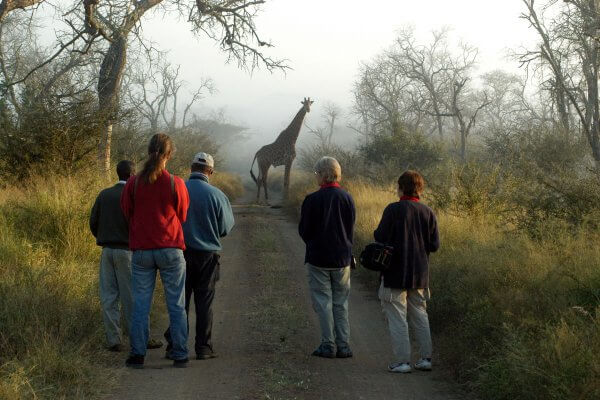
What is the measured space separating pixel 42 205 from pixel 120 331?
12.9ft

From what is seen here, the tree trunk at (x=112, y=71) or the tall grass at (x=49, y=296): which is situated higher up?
the tree trunk at (x=112, y=71)

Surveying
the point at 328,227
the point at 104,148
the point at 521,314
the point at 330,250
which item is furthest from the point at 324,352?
the point at 104,148

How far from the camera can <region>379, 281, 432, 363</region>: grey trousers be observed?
247 inches

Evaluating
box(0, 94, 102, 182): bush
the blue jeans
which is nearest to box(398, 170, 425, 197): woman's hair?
the blue jeans

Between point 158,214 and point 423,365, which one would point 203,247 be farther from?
point 423,365

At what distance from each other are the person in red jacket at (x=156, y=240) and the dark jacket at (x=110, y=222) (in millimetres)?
548

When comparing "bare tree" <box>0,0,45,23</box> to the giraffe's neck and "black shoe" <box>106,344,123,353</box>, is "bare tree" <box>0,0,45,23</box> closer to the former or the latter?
"black shoe" <box>106,344,123,353</box>

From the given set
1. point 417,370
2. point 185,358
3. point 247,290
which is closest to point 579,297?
point 417,370

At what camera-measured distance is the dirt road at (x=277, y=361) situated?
18.4 feet

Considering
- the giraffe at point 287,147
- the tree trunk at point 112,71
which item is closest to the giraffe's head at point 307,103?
the giraffe at point 287,147

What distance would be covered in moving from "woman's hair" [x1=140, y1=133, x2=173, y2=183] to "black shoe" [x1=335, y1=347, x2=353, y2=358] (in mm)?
2315

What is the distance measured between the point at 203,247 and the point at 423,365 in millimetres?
2200

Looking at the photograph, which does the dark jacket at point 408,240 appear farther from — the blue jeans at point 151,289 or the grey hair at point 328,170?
the blue jeans at point 151,289

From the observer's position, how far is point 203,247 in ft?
21.6
